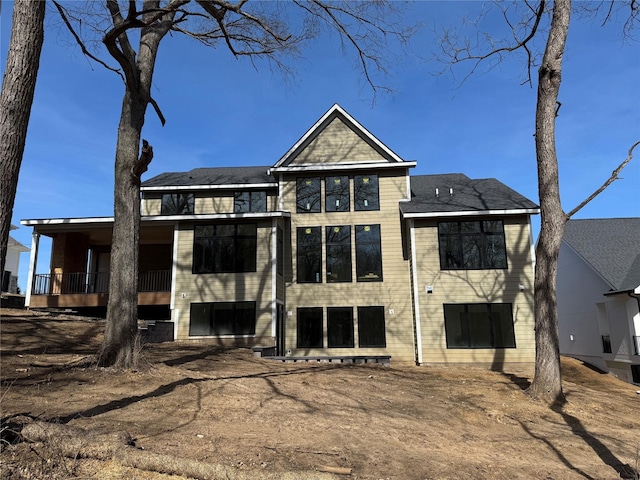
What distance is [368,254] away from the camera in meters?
18.2

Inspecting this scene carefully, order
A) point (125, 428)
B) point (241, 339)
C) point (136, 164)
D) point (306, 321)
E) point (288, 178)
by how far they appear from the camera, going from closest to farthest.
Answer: point (125, 428) → point (136, 164) → point (241, 339) → point (306, 321) → point (288, 178)

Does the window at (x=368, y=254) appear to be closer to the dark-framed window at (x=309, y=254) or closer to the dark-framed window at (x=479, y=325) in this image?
the dark-framed window at (x=309, y=254)

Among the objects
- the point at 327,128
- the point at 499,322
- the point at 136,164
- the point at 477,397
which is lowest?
the point at 477,397

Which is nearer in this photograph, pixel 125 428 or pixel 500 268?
pixel 125 428

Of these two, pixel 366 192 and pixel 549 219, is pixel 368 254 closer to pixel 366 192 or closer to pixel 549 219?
pixel 366 192

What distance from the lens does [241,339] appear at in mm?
16688

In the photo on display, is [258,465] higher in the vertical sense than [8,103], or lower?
lower

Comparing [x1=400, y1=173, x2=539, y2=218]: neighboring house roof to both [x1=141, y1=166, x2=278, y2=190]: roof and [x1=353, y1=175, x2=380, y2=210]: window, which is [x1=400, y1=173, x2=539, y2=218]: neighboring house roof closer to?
[x1=353, y1=175, x2=380, y2=210]: window

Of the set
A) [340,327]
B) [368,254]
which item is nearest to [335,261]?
[368,254]

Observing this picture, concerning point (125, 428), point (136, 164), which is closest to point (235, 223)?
point (136, 164)

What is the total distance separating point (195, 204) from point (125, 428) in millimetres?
15025

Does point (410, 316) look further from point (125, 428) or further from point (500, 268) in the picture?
point (125, 428)

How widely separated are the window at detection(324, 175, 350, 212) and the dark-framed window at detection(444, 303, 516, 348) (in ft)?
19.3

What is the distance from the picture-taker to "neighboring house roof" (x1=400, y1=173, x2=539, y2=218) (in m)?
17.1
